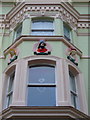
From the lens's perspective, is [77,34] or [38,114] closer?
[38,114]

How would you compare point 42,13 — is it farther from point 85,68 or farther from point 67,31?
point 85,68

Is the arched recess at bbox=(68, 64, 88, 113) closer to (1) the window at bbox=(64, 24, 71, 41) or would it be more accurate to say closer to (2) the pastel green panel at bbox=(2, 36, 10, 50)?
(1) the window at bbox=(64, 24, 71, 41)

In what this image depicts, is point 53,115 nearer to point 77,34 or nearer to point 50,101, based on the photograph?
point 50,101

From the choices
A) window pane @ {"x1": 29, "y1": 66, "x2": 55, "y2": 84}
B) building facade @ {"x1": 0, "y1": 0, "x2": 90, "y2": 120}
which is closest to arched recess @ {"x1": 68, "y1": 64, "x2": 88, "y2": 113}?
building facade @ {"x1": 0, "y1": 0, "x2": 90, "y2": 120}

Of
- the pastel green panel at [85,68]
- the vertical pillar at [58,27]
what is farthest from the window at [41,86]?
the vertical pillar at [58,27]

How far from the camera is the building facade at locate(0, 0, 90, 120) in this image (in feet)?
30.9

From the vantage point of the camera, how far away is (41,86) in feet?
34.6

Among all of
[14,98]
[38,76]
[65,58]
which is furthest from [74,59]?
[14,98]

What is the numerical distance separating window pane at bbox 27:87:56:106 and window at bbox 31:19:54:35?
3.65 meters

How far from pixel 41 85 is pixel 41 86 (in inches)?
1.5

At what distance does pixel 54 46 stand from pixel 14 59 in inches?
71.5

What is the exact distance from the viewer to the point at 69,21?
14.2m

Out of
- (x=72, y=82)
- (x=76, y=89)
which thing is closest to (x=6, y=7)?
(x=72, y=82)

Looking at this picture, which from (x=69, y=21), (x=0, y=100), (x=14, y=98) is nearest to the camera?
(x=14, y=98)
